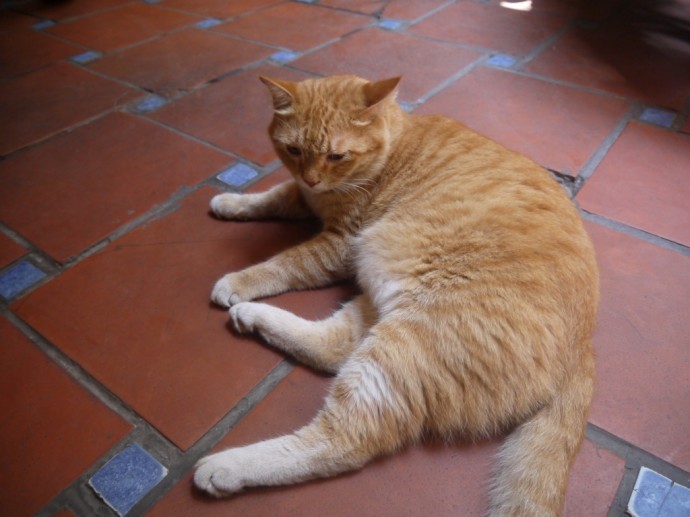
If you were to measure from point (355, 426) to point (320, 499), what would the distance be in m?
0.18

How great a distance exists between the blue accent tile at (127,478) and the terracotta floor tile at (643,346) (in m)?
1.13

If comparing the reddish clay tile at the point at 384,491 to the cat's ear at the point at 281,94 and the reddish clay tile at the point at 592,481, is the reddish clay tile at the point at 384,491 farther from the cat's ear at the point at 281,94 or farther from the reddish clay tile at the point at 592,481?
the cat's ear at the point at 281,94

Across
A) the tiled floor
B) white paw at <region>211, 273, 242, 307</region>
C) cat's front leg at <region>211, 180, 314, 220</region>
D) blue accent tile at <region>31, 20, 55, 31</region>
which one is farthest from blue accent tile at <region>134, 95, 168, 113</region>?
blue accent tile at <region>31, 20, 55, 31</region>

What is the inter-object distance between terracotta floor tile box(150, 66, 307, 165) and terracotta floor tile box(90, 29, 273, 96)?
0.16 metres

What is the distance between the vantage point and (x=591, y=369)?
1.17 metres

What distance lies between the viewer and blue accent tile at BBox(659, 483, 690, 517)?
42.7 inches

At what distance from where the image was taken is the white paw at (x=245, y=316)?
142 cm

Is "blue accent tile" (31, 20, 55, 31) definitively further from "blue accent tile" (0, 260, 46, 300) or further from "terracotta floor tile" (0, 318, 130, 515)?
"terracotta floor tile" (0, 318, 130, 515)

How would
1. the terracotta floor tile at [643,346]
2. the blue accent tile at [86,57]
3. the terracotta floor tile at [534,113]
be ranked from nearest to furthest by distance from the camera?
1. the terracotta floor tile at [643,346]
2. the terracotta floor tile at [534,113]
3. the blue accent tile at [86,57]

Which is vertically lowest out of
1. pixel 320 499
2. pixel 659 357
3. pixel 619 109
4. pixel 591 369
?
pixel 320 499

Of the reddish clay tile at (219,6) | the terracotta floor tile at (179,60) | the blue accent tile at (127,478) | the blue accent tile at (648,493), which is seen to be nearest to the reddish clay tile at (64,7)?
the reddish clay tile at (219,6)

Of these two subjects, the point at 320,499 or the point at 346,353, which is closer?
the point at 320,499

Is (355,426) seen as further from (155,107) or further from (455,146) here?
(155,107)

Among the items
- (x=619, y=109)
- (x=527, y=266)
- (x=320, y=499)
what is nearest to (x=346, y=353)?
(x=320, y=499)
